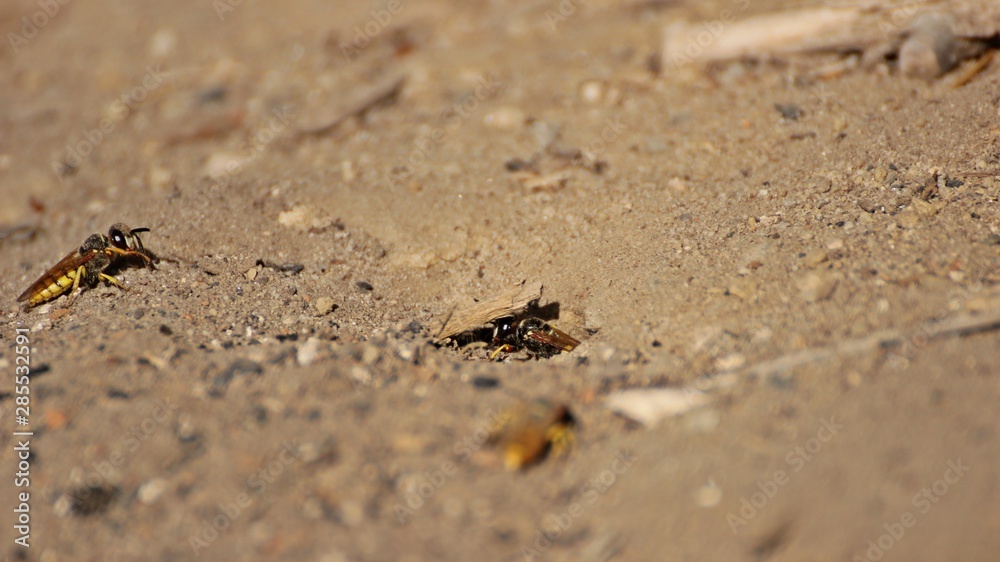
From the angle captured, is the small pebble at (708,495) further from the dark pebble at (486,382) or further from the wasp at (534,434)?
the dark pebble at (486,382)

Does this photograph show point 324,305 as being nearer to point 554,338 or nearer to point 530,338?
point 530,338

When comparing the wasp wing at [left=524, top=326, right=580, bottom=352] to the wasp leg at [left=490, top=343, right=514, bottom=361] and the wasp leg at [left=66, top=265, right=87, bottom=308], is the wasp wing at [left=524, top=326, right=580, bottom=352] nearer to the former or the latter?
the wasp leg at [left=490, top=343, right=514, bottom=361]

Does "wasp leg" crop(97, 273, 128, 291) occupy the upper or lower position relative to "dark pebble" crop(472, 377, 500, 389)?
upper

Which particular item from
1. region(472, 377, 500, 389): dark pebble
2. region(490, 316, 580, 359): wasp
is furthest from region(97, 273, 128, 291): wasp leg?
region(472, 377, 500, 389): dark pebble

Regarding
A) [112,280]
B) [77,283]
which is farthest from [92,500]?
[77,283]

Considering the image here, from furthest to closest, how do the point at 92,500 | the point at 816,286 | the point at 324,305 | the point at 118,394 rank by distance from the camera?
the point at 324,305 → the point at 816,286 → the point at 118,394 → the point at 92,500
